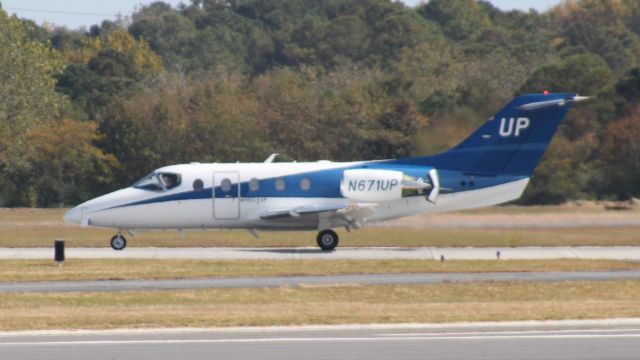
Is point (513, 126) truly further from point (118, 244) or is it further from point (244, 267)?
point (118, 244)

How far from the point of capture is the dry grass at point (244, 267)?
30.4 metres

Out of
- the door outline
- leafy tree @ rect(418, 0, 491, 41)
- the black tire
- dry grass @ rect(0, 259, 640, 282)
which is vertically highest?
leafy tree @ rect(418, 0, 491, 41)

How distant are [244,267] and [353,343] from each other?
12373 mm

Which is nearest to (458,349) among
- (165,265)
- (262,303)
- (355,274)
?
(262,303)

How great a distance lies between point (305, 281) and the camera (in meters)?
29.2

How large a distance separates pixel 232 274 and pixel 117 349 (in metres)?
11.2

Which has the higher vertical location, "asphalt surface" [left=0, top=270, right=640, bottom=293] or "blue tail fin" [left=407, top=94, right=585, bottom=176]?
"blue tail fin" [left=407, top=94, right=585, bottom=176]

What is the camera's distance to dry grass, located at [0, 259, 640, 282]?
30.4 m

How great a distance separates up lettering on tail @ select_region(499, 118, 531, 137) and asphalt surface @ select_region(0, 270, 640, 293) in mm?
6925

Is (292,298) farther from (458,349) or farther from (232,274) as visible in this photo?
(458,349)

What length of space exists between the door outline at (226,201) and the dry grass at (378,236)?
1914 millimetres

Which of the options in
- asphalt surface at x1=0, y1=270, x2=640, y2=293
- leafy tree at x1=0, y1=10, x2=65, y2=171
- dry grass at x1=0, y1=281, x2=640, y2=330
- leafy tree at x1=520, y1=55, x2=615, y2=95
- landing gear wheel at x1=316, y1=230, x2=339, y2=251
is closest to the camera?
dry grass at x1=0, y1=281, x2=640, y2=330

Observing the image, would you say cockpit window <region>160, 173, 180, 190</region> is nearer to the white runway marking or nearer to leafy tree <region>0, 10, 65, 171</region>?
the white runway marking

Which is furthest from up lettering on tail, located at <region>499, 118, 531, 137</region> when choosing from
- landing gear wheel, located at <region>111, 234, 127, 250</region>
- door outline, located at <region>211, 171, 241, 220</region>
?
landing gear wheel, located at <region>111, 234, 127, 250</region>
